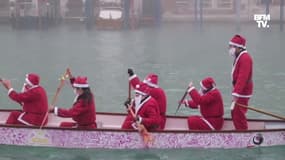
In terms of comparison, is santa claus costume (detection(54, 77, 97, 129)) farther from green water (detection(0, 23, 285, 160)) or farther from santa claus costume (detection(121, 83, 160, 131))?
santa claus costume (detection(121, 83, 160, 131))

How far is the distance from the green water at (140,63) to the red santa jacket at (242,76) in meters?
0.79

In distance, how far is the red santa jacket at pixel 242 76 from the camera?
9.72 metres

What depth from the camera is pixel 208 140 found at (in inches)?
377

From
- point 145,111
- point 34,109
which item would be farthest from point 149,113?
point 34,109

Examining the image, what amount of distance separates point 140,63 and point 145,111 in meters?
11.2

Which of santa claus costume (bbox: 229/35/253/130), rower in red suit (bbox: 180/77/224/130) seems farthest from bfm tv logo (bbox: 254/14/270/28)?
rower in red suit (bbox: 180/77/224/130)

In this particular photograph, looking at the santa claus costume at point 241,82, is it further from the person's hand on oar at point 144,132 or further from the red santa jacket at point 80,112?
the red santa jacket at point 80,112

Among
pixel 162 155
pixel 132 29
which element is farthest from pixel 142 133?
pixel 132 29

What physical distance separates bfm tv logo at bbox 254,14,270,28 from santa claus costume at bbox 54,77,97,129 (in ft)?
87.2

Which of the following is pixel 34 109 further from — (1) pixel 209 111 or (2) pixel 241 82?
(2) pixel 241 82

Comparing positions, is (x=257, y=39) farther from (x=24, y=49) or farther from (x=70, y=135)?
(x=70, y=135)

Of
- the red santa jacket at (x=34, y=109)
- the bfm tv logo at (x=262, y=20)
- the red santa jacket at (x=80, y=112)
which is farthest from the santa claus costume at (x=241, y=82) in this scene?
the bfm tv logo at (x=262, y=20)

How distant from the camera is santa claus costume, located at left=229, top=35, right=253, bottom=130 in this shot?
973 cm

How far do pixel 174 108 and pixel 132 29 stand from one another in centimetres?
2140
